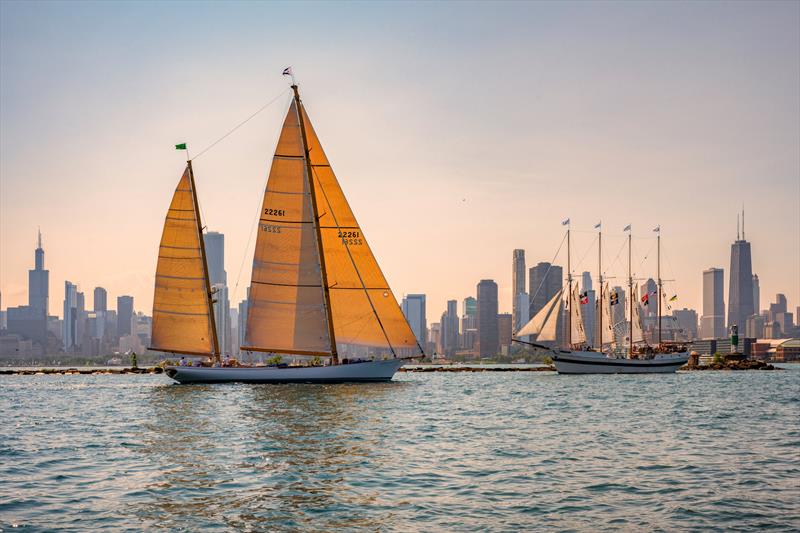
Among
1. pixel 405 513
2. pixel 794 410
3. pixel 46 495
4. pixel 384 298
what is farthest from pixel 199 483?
pixel 384 298

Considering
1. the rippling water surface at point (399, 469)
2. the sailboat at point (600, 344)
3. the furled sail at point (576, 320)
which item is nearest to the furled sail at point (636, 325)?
the sailboat at point (600, 344)

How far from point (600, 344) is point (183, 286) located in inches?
3114

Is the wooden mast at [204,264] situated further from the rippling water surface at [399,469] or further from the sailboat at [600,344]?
the sailboat at [600,344]

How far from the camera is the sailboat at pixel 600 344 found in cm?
13250

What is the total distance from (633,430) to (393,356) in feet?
129

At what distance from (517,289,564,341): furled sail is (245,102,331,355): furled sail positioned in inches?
2365

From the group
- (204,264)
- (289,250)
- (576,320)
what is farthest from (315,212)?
(576,320)

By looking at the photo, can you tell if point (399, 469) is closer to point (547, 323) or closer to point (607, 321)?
point (547, 323)

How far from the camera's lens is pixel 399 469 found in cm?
2920

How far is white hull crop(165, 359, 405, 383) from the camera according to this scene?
258ft

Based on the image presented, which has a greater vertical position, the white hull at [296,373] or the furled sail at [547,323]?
the furled sail at [547,323]

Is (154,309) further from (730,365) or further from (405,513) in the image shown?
(730,365)

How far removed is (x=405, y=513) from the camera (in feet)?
73.5

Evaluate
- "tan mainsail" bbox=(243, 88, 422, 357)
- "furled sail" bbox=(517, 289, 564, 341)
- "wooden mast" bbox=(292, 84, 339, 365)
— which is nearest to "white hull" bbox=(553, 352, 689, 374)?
"furled sail" bbox=(517, 289, 564, 341)
